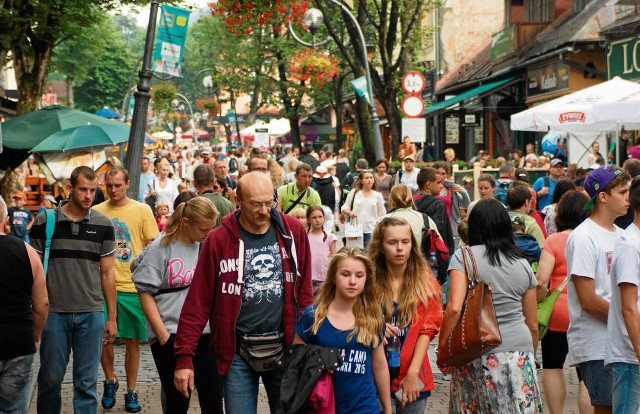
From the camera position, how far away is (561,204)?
24.2ft

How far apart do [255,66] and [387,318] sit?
46643 millimetres

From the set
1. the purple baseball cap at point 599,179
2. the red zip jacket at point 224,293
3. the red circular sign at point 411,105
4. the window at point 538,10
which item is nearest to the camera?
the red zip jacket at point 224,293

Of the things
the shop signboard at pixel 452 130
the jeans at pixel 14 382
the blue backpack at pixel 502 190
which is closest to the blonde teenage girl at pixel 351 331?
the jeans at pixel 14 382

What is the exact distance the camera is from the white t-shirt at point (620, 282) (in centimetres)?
521

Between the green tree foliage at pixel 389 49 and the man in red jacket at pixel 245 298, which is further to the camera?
the green tree foliage at pixel 389 49

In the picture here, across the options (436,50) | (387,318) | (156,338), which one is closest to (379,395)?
(387,318)

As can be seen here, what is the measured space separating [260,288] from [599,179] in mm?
1956

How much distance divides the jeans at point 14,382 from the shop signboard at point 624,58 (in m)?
21.3

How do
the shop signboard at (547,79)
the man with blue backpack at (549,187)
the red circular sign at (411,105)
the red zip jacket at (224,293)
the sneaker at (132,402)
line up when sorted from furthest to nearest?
Answer: the shop signboard at (547,79) < the red circular sign at (411,105) < the man with blue backpack at (549,187) < the sneaker at (132,402) < the red zip jacket at (224,293)

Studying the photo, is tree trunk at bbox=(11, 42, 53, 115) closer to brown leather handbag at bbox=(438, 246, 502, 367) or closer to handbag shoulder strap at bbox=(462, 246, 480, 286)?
handbag shoulder strap at bbox=(462, 246, 480, 286)

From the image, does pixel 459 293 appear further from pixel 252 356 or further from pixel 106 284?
pixel 106 284

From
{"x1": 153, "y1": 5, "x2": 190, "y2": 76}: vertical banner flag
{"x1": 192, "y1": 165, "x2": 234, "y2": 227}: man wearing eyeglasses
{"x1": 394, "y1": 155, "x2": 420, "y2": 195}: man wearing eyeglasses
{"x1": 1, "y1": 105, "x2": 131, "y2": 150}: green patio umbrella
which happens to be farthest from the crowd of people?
{"x1": 394, "y1": 155, "x2": 420, "y2": 195}: man wearing eyeglasses

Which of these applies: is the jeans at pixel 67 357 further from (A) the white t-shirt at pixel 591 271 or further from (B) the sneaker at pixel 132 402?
(A) the white t-shirt at pixel 591 271

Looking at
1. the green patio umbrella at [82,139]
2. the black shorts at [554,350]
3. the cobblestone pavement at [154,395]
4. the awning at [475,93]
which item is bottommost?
the cobblestone pavement at [154,395]
